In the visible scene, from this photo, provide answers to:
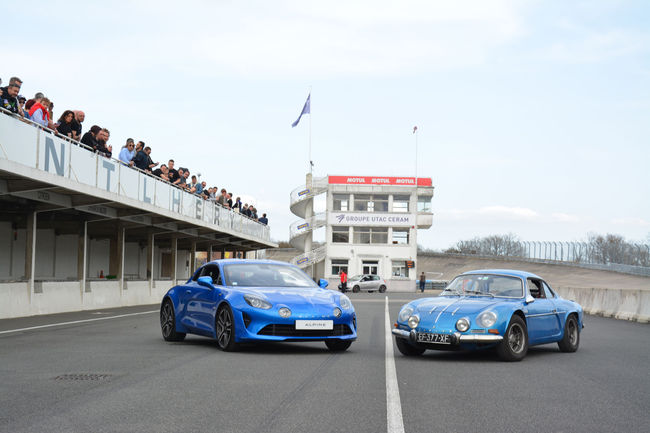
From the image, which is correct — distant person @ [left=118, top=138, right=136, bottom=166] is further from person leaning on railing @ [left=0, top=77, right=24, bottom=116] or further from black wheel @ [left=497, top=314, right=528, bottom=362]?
black wheel @ [left=497, top=314, right=528, bottom=362]

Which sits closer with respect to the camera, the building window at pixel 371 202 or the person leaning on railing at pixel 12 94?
the person leaning on railing at pixel 12 94

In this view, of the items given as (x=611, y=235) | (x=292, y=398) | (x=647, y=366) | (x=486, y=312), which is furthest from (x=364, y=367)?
(x=611, y=235)

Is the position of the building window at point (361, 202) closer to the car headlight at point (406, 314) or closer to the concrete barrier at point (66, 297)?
the concrete barrier at point (66, 297)

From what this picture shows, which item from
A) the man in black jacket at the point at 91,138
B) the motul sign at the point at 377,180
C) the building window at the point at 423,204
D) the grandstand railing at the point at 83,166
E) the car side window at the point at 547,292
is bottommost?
the car side window at the point at 547,292

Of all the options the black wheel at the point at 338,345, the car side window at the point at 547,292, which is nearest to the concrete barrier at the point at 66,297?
the black wheel at the point at 338,345

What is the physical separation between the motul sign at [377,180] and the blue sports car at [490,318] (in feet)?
251

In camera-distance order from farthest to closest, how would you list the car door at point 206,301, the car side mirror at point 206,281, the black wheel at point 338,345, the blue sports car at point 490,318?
the car side mirror at point 206,281 → the car door at point 206,301 → the black wheel at point 338,345 → the blue sports car at point 490,318

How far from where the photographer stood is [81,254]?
1037 inches

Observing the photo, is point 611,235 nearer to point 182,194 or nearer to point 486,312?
point 182,194

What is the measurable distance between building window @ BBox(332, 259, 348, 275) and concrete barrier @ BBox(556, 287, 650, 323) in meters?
57.8

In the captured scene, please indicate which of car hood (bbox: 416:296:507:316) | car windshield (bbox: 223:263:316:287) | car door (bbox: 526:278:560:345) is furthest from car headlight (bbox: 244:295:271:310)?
car door (bbox: 526:278:560:345)

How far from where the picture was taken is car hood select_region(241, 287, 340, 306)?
1173 centimetres

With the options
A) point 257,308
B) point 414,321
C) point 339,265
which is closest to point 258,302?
point 257,308

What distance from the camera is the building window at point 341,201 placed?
9069 cm
